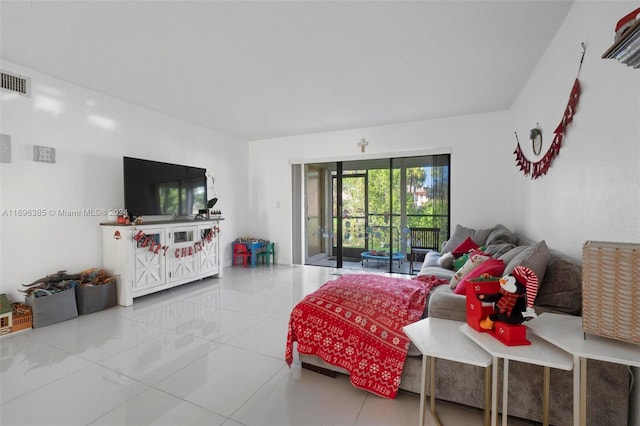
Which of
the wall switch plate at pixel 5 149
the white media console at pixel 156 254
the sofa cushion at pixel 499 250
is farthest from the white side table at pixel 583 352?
the wall switch plate at pixel 5 149

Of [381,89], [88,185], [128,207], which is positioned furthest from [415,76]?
[88,185]

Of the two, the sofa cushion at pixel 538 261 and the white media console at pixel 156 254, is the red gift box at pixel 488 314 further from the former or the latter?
the white media console at pixel 156 254

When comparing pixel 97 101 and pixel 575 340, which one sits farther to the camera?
pixel 97 101

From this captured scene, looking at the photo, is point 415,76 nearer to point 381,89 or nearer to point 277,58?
point 381,89

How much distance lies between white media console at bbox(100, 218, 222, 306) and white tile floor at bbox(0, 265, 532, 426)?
0.49 m

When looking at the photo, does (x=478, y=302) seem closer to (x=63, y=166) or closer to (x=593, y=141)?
(x=593, y=141)

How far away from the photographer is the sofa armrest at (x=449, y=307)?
5.59 ft

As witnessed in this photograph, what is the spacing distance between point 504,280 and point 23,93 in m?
4.66

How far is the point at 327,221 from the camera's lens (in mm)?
5984

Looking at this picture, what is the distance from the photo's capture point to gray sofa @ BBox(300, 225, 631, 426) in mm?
1397

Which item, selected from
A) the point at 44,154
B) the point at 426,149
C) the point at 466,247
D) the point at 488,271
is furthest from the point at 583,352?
the point at 44,154

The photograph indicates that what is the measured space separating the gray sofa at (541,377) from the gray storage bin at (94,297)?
3514 mm

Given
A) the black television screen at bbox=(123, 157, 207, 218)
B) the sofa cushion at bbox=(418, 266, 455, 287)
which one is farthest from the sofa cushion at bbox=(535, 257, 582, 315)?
the black television screen at bbox=(123, 157, 207, 218)

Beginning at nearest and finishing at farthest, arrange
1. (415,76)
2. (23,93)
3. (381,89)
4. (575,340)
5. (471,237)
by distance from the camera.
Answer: (575,340) → (23,93) → (415,76) → (381,89) → (471,237)
